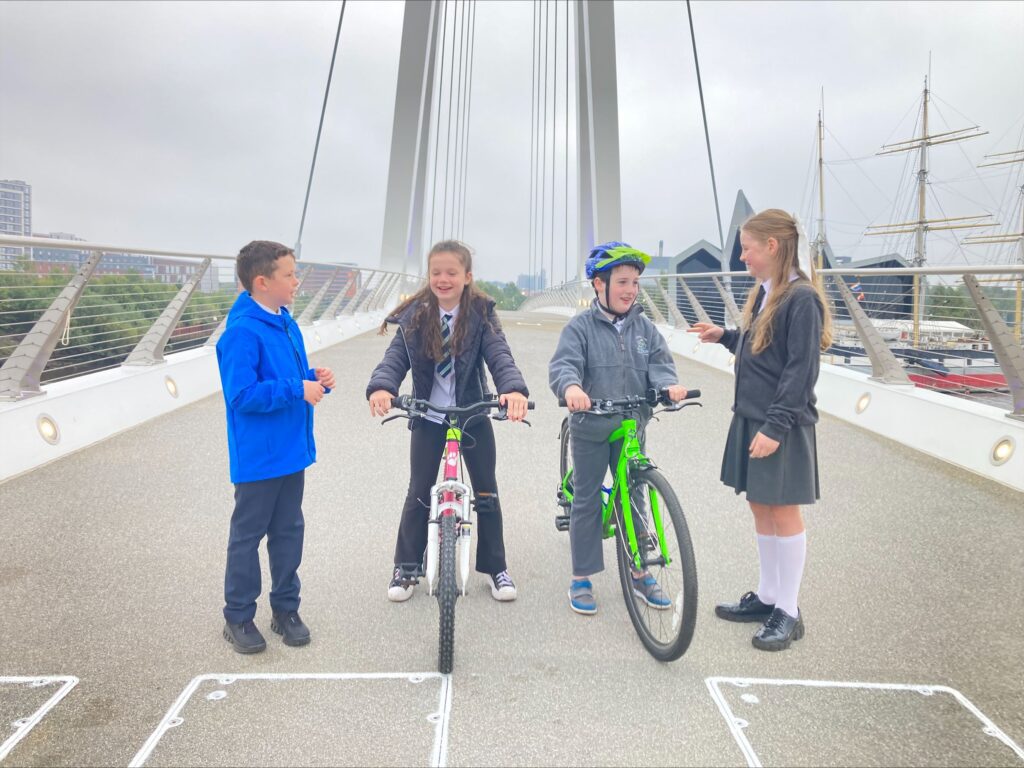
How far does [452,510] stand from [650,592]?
0.82 metres

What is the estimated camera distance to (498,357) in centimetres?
313

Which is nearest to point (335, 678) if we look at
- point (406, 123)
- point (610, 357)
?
point (610, 357)

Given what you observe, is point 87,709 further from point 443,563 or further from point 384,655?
point 443,563

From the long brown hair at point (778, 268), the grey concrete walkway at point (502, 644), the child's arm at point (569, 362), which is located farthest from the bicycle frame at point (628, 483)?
the long brown hair at point (778, 268)

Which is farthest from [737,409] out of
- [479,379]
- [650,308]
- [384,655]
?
[650,308]

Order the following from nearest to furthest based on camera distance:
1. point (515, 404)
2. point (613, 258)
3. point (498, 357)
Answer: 1. point (515, 404)
2. point (613, 258)
3. point (498, 357)

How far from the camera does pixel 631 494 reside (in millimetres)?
3033

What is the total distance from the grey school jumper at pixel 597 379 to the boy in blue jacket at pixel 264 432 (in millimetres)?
1013

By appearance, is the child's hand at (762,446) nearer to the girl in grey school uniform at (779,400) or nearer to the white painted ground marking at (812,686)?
the girl in grey school uniform at (779,400)

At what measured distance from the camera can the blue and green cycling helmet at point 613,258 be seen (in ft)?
9.91

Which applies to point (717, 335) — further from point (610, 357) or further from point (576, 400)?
point (576, 400)

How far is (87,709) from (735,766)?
1.99 metres

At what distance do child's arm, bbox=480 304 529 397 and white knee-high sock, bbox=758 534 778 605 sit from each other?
117cm

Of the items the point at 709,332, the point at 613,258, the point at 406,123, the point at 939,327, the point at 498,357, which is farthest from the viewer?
the point at 406,123
